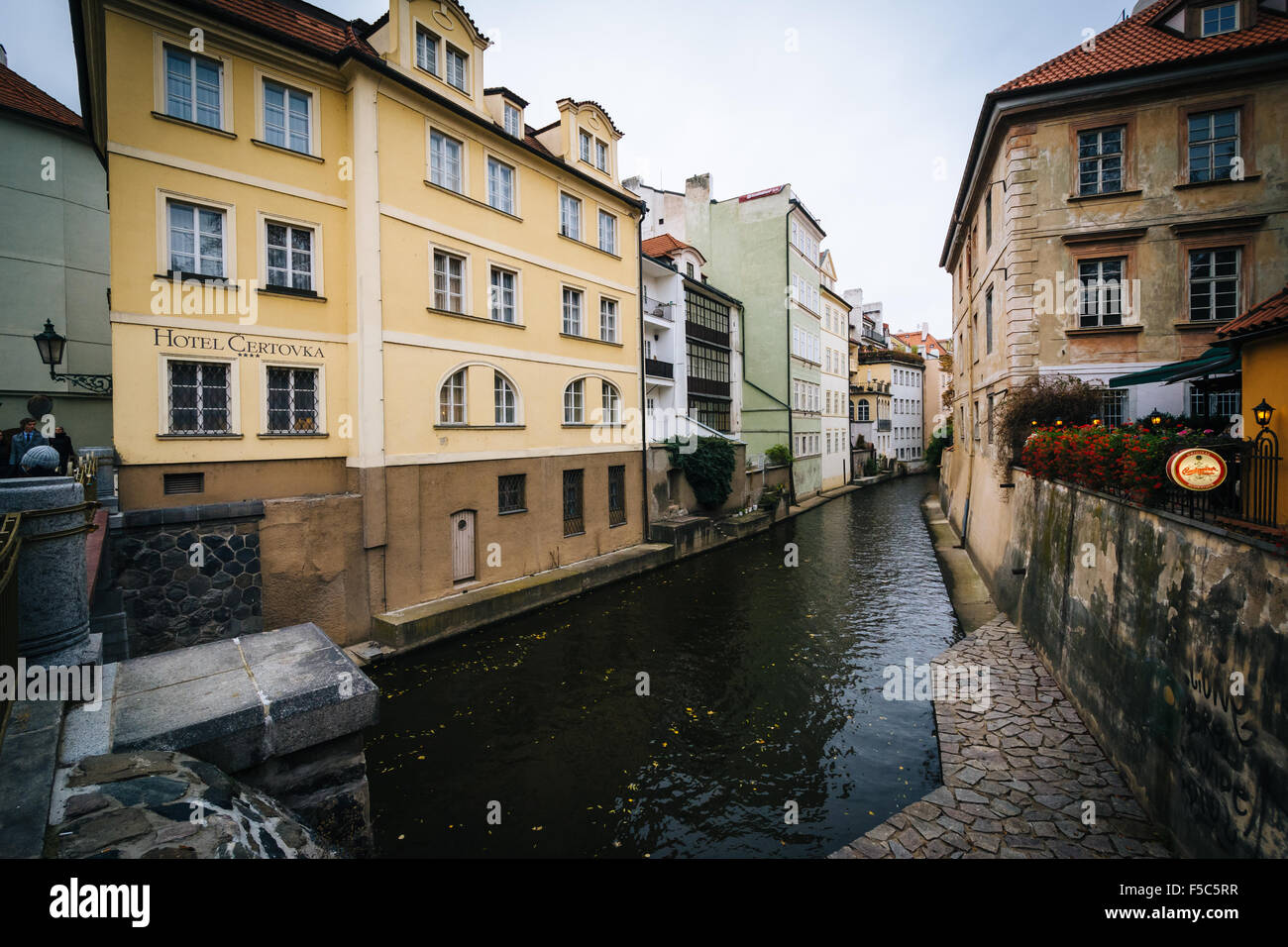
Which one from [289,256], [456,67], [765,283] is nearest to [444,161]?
[456,67]

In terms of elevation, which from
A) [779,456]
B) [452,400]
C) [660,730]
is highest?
[452,400]

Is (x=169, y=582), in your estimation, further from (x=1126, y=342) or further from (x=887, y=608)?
(x=1126, y=342)

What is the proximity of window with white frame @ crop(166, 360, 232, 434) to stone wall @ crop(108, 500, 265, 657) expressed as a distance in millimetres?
1600

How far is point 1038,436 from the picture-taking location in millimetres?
11688

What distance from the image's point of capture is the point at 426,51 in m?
14.0

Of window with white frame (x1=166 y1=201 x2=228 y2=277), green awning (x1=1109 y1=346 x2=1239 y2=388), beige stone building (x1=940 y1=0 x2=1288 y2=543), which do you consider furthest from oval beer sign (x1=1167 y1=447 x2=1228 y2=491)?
window with white frame (x1=166 y1=201 x2=228 y2=277)

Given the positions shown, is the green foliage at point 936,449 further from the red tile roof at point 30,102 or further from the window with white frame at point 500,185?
the red tile roof at point 30,102

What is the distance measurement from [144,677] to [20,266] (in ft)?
63.7

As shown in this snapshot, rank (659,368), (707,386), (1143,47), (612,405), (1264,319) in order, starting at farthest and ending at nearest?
(707,386) → (659,368) → (612,405) → (1143,47) → (1264,319)

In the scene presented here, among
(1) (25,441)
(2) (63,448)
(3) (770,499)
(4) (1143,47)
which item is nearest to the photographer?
(1) (25,441)

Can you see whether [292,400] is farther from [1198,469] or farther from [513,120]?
[1198,469]

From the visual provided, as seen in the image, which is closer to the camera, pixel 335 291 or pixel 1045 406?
pixel 335 291

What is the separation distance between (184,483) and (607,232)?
14.2 metres

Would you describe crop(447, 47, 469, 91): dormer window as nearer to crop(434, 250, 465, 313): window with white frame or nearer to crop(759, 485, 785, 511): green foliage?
crop(434, 250, 465, 313): window with white frame
